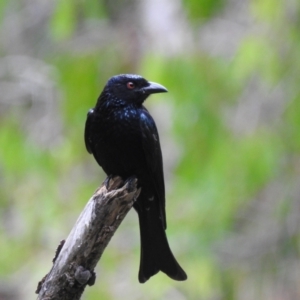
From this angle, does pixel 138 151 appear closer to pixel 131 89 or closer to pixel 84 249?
pixel 131 89

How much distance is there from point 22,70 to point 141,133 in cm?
382

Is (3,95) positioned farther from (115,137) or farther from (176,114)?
(115,137)

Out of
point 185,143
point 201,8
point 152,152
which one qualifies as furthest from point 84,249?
point 201,8

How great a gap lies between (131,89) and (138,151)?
45cm

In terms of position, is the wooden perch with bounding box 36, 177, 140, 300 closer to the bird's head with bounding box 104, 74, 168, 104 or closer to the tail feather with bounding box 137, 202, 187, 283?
the tail feather with bounding box 137, 202, 187, 283

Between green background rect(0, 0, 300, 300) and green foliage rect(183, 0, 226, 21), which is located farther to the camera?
green background rect(0, 0, 300, 300)

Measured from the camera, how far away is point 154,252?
4.04 m

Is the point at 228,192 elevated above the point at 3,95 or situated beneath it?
situated beneath

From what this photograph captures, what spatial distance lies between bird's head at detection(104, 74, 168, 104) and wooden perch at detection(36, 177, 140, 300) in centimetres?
89

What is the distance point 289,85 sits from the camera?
5.60 meters

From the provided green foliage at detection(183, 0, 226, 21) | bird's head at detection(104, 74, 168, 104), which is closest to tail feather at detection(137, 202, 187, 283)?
bird's head at detection(104, 74, 168, 104)

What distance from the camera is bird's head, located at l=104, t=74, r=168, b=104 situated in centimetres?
411

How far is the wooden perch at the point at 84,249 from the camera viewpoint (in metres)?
3.24

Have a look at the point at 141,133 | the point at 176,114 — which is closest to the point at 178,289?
the point at 176,114
